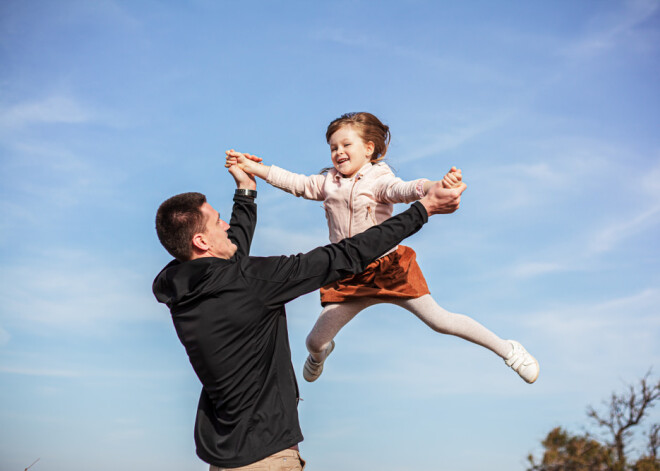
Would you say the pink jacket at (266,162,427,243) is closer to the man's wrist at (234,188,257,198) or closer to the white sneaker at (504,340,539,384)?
the man's wrist at (234,188,257,198)

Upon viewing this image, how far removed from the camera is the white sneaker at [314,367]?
6.16 m

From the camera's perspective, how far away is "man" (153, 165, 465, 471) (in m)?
3.65

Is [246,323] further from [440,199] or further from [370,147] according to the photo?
[370,147]

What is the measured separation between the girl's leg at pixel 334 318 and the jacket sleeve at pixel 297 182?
95 centimetres

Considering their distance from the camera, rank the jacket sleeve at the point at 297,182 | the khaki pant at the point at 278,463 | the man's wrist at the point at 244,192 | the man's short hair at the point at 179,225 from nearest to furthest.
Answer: the khaki pant at the point at 278,463, the man's short hair at the point at 179,225, the man's wrist at the point at 244,192, the jacket sleeve at the point at 297,182

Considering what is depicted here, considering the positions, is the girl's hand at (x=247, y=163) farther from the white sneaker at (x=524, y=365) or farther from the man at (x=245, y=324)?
the white sneaker at (x=524, y=365)

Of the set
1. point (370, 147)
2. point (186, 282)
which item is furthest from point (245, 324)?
point (370, 147)

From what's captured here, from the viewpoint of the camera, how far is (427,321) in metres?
5.59

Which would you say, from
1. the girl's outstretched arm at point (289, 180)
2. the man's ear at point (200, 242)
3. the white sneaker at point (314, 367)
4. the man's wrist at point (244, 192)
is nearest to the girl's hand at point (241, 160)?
the girl's outstretched arm at point (289, 180)

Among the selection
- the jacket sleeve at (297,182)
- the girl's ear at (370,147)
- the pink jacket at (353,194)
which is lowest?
the pink jacket at (353,194)

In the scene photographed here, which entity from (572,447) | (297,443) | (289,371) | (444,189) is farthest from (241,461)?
(572,447)

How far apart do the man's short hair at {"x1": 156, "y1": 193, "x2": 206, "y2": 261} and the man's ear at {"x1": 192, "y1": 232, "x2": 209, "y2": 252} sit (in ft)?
0.07

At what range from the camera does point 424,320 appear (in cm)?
561

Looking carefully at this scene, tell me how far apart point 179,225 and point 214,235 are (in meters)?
0.22
